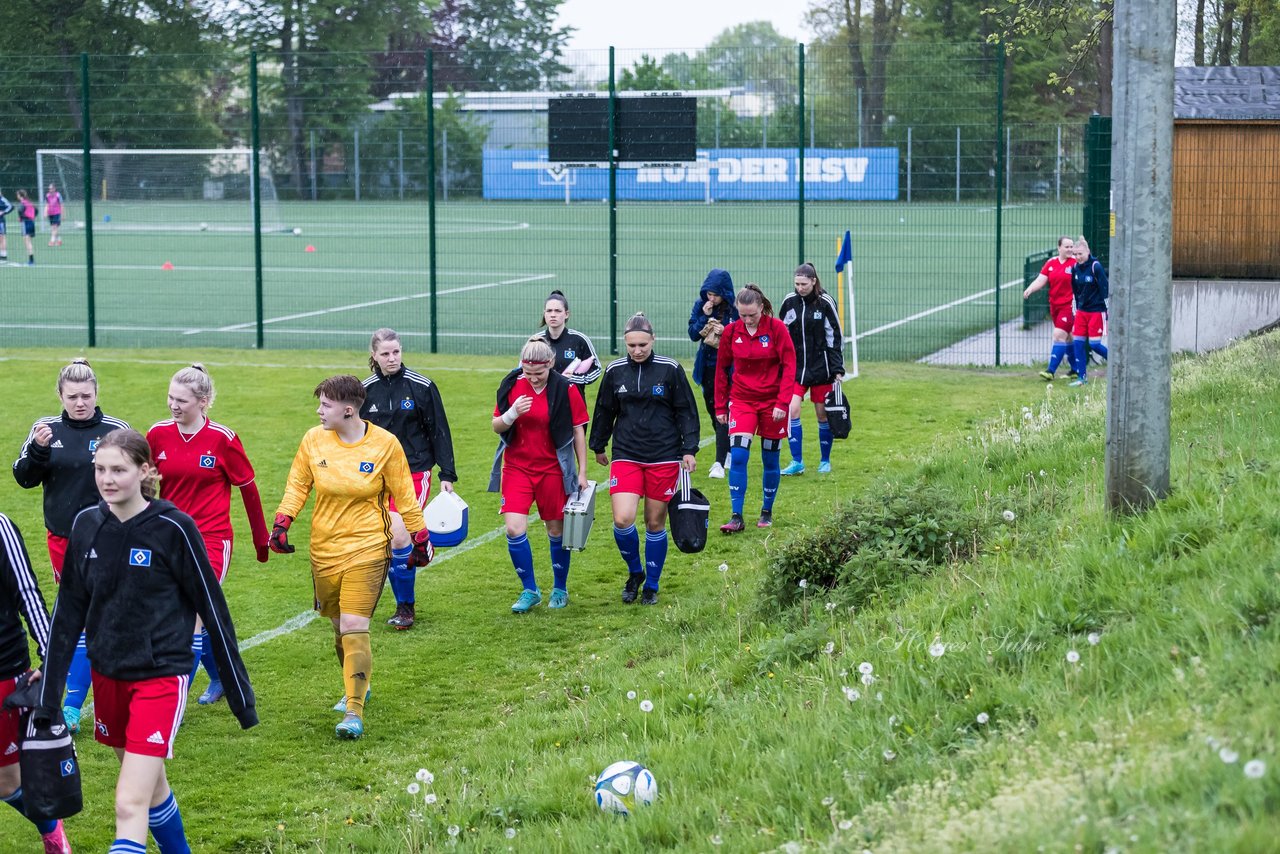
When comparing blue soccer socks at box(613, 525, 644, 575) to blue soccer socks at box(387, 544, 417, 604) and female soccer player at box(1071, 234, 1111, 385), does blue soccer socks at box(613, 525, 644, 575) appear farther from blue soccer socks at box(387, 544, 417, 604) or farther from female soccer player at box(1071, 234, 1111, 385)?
female soccer player at box(1071, 234, 1111, 385)

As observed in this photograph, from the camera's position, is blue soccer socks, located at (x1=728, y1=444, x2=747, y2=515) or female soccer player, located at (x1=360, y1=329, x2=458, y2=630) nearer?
female soccer player, located at (x1=360, y1=329, x2=458, y2=630)

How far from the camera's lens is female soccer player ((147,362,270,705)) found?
25.4 feet

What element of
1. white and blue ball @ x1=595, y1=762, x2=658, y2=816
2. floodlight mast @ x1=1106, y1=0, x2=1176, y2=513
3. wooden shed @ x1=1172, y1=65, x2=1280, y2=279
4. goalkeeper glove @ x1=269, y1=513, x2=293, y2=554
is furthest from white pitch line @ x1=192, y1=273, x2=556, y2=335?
white and blue ball @ x1=595, y1=762, x2=658, y2=816

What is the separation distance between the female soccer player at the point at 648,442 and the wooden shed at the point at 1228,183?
40.1 feet

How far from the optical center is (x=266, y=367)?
20547 millimetres

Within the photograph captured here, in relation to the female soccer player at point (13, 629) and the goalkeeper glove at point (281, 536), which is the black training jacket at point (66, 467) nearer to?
the goalkeeper glove at point (281, 536)

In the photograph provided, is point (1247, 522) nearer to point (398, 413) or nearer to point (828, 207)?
point (398, 413)

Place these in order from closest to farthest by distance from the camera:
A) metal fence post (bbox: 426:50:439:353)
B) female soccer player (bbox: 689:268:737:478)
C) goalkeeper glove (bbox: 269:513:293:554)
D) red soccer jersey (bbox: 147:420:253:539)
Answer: goalkeeper glove (bbox: 269:513:293:554) < red soccer jersey (bbox: 147:420:253:539) < female soccer player (bbox: 689:268:737:478) < metal fence post (bbox: 426:50:439:353)

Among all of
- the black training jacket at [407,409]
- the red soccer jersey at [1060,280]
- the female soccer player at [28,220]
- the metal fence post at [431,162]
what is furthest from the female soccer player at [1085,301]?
the female soccer player at [28,220]

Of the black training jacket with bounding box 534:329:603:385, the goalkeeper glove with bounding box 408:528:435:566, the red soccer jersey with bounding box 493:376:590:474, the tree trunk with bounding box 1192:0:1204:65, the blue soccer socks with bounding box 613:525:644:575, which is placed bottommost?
the blue soccer socks with bounding box 613:525:644:575

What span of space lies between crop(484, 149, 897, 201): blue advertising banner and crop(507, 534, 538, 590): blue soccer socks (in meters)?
12.0

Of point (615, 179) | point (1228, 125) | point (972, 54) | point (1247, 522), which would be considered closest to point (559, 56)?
point (615, 179)

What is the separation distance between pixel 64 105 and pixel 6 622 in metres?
20.7

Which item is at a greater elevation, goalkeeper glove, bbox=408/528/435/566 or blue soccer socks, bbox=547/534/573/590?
goalkeeper glove, bbox=408/528/435/566
